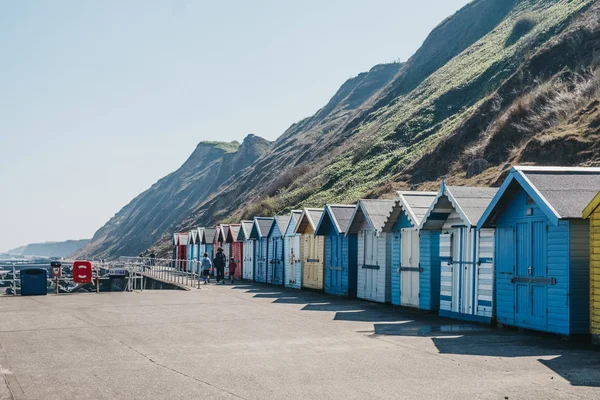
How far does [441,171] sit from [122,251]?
309 feet

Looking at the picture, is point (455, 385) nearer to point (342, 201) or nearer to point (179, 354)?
point (179, 354)

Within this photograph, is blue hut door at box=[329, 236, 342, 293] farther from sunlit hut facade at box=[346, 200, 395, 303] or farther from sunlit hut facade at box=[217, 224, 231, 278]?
sunlit hut facade at box=[217, 224, 231, 278]

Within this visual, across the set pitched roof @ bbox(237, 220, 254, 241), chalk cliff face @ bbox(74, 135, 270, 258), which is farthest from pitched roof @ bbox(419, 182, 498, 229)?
chalk cliff face @ bbox(74, 135, 270, 258)

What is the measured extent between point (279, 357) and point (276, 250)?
74.2 ft

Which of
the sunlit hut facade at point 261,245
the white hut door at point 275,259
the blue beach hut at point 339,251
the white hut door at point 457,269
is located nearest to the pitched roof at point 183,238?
the sunlit hut facade at point 261,245

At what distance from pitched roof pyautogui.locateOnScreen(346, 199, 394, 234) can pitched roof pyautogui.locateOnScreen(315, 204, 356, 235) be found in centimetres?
85

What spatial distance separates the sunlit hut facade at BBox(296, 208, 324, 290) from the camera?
96.0ft

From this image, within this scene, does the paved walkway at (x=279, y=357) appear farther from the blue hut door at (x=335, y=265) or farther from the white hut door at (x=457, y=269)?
the blue hut door at (x=335, y=265)

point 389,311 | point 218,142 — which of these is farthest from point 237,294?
point 218,142

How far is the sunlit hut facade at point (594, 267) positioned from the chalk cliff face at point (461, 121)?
61.8 ft

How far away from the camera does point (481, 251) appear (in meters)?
17.9

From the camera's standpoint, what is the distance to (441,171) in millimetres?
48094

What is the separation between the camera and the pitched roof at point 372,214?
23.6m

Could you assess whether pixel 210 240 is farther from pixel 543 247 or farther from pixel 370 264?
pixel 543 247
